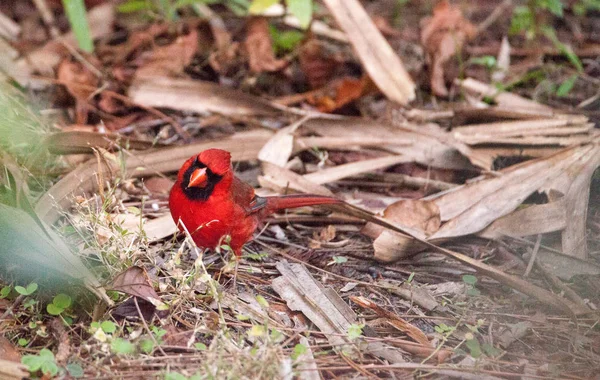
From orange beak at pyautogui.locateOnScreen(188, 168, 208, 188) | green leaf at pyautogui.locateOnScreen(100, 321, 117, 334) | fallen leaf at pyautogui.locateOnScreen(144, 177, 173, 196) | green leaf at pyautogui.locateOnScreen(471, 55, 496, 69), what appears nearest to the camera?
green leaf at pyautogui.locateOnScreen(100, 321, 117, 334)

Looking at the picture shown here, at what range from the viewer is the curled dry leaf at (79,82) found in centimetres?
470

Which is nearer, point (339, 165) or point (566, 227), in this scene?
point (566, 227)

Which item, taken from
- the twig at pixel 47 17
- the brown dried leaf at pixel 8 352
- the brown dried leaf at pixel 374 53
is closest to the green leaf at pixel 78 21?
the twig at pixel 47 17

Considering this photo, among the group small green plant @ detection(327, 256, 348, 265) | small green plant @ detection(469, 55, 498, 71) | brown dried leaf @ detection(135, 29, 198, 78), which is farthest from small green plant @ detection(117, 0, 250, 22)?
small green plant @ detection(327, 256, 348, 265)

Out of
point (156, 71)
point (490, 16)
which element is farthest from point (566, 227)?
point (490, 16)

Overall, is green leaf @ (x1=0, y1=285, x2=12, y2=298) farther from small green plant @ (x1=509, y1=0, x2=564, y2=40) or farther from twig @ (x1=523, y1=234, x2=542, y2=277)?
small green plant @ (x1=509, y1=0, x2=564, y2=40)

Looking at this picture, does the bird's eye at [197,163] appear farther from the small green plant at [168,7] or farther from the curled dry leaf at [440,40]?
the curled dry leaf at [440,40]

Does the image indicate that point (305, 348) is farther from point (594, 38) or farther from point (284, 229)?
point (594, 38)

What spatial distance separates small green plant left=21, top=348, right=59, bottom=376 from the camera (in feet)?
8.13

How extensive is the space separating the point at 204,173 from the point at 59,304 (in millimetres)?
A: 846

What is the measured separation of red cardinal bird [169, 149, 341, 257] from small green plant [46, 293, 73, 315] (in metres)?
0.60

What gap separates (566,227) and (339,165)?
1350mm

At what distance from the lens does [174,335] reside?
2789 millimetres

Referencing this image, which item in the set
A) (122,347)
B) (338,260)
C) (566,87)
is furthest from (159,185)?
(566,87)
